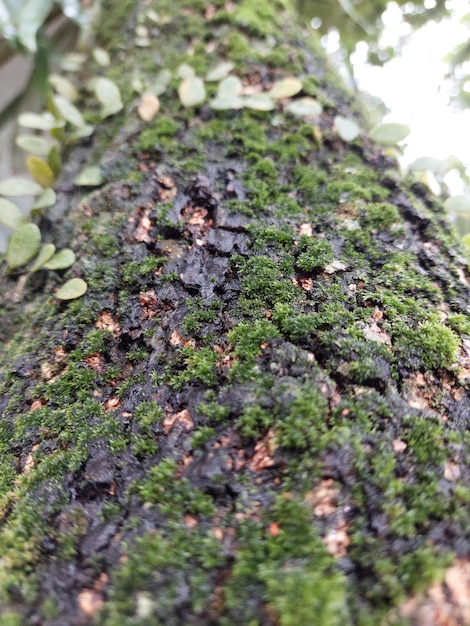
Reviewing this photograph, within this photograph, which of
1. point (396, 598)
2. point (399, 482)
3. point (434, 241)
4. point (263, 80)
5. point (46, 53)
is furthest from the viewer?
point (46, 53)

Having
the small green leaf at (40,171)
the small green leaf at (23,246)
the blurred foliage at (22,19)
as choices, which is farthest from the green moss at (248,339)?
the blurred foliage at (22,19)

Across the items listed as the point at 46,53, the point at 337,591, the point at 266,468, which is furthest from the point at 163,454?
the point at 46,53

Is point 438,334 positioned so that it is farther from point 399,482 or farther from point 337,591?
point 337,591

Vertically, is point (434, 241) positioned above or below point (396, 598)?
above

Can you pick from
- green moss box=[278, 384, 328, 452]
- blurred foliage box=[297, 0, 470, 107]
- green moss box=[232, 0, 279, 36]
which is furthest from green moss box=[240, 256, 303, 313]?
blurred foliage box=[297, 0, 470, 107]

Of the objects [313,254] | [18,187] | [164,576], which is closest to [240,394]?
[164,576]

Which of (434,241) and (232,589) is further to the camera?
(434,241)

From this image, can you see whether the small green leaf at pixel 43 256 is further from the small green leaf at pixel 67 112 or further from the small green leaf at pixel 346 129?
the small green leaf at pixel 346 129

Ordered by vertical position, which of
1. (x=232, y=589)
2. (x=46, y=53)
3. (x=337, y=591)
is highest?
(x=337, y=591)

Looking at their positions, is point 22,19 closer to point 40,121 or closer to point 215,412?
point 40,121
